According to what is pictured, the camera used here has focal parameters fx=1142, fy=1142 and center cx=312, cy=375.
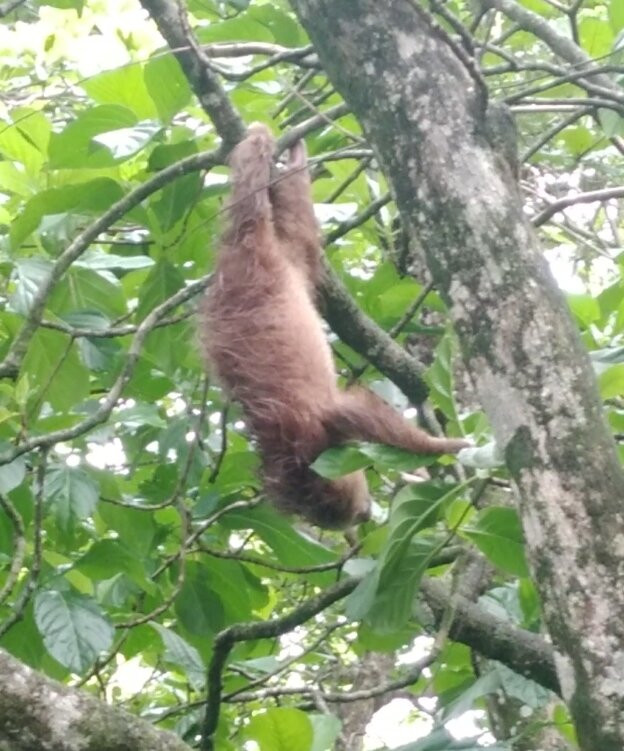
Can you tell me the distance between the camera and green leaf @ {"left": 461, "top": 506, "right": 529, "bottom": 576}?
85.4 inches

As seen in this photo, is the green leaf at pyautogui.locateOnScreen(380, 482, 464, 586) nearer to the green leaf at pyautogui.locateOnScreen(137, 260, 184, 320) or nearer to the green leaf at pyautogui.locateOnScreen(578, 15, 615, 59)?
the green leaf at pyautogui.locateOnScreen(137, 260, 184, 320)

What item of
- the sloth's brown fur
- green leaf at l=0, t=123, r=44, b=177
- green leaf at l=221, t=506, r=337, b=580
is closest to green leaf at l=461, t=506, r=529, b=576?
green leaf at l=221, t=506, r=337, b=580

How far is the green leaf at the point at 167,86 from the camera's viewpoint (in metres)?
2.46

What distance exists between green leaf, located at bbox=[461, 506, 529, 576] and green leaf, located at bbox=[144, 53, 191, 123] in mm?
1095

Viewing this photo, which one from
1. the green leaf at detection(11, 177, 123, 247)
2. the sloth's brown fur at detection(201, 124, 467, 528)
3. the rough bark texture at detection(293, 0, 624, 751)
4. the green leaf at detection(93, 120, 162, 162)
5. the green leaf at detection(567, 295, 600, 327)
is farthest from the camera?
the sloth's brown fur at detection(201, 124, 467, 528)

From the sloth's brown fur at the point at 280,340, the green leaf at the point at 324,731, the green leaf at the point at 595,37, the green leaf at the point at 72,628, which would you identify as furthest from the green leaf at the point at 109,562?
the green leaf at the point at 595,37

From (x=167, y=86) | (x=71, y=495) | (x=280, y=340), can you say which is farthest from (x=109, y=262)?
(x=280, y=340)

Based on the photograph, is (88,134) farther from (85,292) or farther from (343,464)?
(343,464)

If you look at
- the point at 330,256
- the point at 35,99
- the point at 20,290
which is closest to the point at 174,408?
the point at 330,256

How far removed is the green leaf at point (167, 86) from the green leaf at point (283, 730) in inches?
50.7

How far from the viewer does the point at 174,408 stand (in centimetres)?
390

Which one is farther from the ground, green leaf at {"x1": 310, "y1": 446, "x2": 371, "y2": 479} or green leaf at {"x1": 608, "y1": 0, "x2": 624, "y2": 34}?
green leaf at {"x1": 608, "y1": 0, "x2": 624, "y2": 34}

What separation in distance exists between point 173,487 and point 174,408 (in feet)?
3.31

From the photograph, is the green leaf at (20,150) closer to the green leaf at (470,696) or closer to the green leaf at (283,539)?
the green leaf at (283,539)
